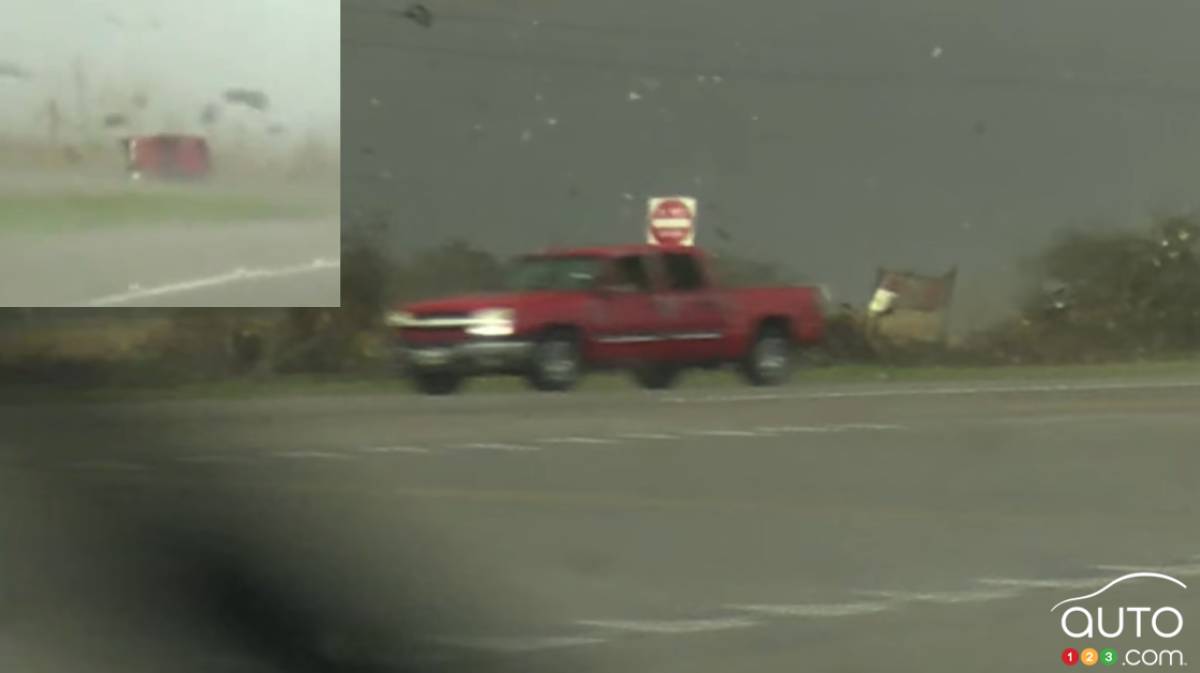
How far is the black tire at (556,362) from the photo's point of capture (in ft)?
28.6

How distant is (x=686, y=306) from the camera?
348 inches

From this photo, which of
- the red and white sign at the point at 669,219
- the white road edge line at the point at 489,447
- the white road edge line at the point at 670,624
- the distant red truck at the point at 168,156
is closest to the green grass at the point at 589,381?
the white road edge line at the point at 489,447

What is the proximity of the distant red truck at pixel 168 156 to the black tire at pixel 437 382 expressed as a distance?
3.89 feet

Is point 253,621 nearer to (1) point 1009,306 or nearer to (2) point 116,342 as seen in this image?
(2) point 116,342

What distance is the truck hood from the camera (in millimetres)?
8547

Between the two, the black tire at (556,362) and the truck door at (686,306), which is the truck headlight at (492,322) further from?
the truck door at (686,306)

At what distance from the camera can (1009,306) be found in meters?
8.93

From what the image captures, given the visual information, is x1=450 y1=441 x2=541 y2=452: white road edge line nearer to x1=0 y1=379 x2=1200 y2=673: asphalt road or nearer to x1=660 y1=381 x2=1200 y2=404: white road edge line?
x1=0 y1=379 x2=1200 y2=673: asphalt road

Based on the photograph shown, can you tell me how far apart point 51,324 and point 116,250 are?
46cm

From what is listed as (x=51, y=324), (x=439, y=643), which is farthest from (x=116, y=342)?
(x=439, y=643)

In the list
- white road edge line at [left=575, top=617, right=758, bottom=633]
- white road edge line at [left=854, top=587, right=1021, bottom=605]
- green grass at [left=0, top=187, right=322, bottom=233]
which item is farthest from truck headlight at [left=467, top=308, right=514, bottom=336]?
white road edge line at [left=854, top=587, right=1021, bottom=605]

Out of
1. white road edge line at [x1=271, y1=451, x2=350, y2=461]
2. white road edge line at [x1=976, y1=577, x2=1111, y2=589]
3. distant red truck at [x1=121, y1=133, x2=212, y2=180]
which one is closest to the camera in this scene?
white road edge line at [x1=976, y1=577, x2=1111, y2=589]

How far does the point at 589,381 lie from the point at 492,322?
0.47m

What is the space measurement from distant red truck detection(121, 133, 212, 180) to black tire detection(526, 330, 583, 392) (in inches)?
59.8
